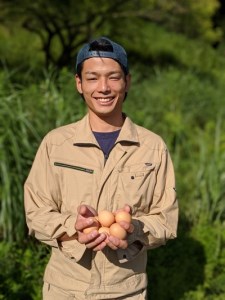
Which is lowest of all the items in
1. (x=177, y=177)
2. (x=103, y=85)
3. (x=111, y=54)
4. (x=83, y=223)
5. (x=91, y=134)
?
(x=177, y=177)

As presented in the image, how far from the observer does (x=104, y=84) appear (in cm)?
266

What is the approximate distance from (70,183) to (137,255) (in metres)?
0.43

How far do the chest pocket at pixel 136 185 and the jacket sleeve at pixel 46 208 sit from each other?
23 cm

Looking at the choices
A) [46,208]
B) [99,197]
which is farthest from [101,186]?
[46,208]

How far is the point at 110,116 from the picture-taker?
2744mm

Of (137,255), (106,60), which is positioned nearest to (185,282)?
(137,255)

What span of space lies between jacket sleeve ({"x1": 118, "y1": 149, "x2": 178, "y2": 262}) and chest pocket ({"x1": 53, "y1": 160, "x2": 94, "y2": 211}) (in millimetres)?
240

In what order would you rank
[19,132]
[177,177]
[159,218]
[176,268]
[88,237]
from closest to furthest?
[88,237] → [159,218] → [176,268] → [19,132] → [177,177]

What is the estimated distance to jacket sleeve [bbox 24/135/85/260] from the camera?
8.61ft

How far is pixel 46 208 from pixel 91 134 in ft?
1.22

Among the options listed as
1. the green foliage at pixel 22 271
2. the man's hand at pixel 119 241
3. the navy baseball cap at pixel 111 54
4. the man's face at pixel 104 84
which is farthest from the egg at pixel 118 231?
the green foliage at pixel 22 271

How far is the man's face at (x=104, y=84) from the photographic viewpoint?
2.67 metres

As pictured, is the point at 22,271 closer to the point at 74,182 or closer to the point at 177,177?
the point at 74,182

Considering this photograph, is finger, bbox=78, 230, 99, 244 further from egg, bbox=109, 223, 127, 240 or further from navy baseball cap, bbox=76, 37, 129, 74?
navy baseball cap, bbox=76, 37, 129, 74
